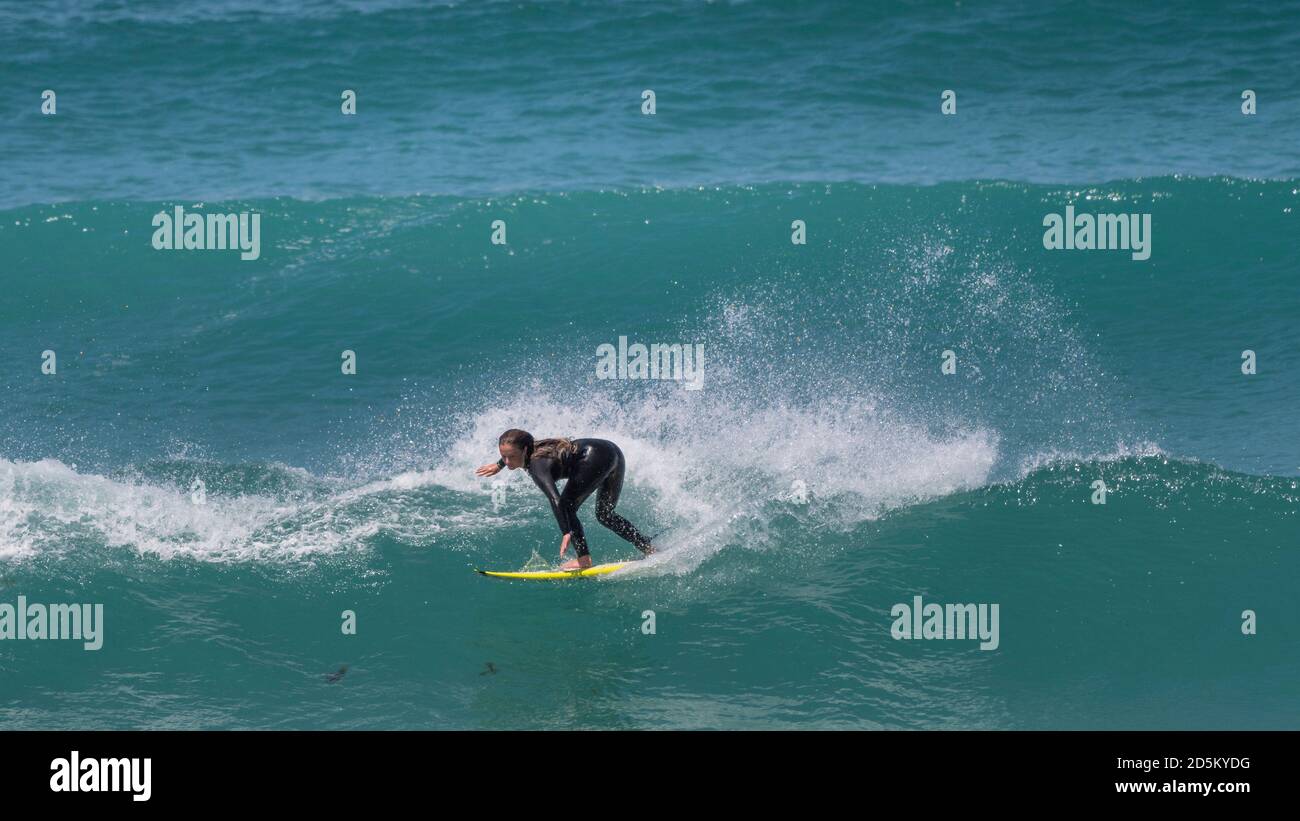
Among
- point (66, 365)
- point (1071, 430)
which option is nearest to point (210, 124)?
point (66, 365)

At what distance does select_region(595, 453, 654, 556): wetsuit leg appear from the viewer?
10.5 metres

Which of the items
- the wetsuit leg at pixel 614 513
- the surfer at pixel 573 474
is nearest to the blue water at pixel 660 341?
the wetsuit leg at pixel 614 513

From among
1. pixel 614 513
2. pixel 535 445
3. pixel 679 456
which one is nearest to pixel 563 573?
pixel 614 513

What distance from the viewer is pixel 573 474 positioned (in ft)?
34.1

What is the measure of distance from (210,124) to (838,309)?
11.7 meters

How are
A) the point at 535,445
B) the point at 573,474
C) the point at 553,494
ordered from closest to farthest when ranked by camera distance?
1. the point at 553,494
2. the point at 535,445
3. the point at 573,474

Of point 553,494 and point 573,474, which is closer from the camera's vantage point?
point 553,494

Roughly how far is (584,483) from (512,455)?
79 centimetres

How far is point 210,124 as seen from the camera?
21.7 metres

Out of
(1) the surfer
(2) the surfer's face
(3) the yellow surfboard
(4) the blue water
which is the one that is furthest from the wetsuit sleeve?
(4) the blue water

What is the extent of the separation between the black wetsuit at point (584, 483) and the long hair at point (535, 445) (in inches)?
1.3

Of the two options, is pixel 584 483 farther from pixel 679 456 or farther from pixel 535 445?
pixel 679 456

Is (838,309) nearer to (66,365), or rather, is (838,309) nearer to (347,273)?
(347,273)

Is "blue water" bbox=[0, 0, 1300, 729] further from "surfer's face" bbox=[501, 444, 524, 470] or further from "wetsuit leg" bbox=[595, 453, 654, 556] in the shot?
"surfer's face" bbox=[501, 444, 524, 470]
